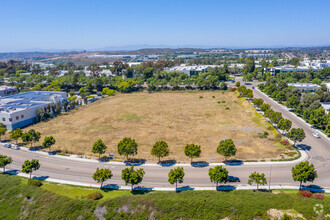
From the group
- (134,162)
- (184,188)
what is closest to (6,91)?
(134,162)

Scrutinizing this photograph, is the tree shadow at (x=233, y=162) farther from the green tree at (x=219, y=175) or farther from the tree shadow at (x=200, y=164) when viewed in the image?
the green tree at (x=219, y=175)

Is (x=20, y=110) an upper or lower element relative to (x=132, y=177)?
upper

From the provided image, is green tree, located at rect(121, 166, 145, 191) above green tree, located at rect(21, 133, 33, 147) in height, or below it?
below

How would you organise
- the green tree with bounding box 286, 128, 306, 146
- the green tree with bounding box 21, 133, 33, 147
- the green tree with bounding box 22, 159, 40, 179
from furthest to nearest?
the green tree with bounding box 21, 133, 33, 147 < the green tree with bounding box 286, 128, 306, 146 < the green tree with bounding box 22, 159, 40, 179

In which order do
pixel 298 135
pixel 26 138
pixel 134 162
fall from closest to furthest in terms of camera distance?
pixel 134 162, pixel 298 135, pixel 26 138

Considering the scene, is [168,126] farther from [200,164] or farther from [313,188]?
[313,188]

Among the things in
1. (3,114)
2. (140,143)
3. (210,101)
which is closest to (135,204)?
(140,143)

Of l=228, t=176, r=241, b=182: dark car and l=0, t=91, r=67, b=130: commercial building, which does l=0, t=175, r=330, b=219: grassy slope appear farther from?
l=0, t=91, r=67, b=130: commercial building

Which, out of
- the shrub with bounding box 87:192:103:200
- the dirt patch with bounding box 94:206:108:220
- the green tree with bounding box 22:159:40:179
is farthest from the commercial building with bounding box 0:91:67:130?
the dirt patch with bounding box 94:206:108:220
